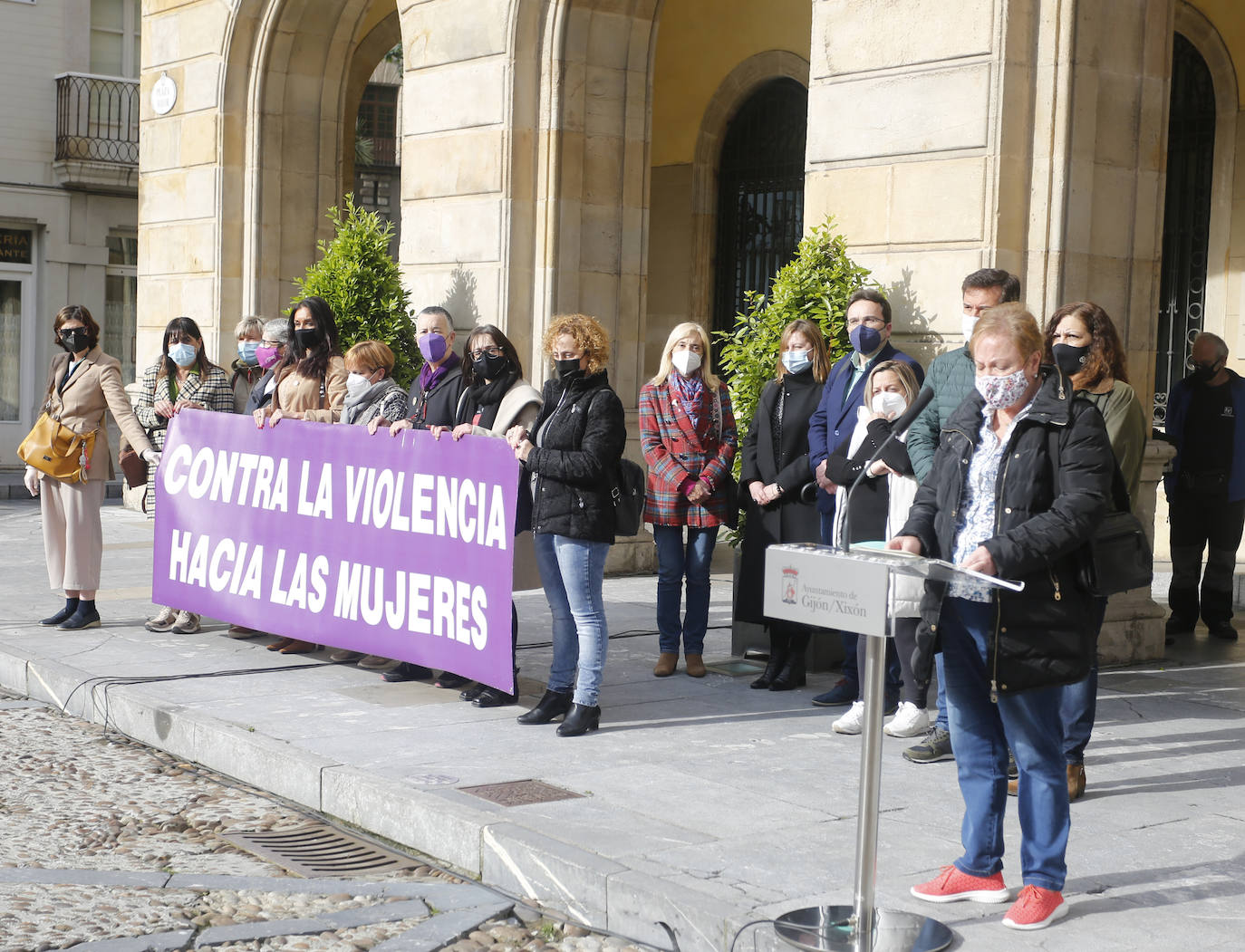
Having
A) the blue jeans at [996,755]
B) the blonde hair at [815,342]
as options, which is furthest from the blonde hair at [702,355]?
the blue jeans at [996,755]

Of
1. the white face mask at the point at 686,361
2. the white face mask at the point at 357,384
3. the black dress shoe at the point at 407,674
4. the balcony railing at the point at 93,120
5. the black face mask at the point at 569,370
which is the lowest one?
the black dress shoe at the point at 407,674

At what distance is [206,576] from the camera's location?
888cm

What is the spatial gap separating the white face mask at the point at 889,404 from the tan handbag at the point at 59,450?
4824 millimetres

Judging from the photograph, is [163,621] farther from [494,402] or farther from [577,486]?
[577,486]

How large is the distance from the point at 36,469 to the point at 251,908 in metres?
5.11

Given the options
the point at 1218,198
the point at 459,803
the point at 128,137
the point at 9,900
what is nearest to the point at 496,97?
the point at 1218,198

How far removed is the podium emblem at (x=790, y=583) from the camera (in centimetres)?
431

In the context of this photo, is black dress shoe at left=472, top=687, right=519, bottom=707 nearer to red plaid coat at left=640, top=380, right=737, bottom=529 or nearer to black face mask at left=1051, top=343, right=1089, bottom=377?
red plaid coat at left=640, top=380, right=737, bottom=529

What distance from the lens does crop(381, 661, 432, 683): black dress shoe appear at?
8.08m

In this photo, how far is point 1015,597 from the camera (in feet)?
14.9

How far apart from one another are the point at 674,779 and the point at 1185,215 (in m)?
9.46

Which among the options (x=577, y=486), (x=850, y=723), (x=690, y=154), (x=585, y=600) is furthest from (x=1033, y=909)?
(x=690, y=154)

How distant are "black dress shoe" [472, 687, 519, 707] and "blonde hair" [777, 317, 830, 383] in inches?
85.0

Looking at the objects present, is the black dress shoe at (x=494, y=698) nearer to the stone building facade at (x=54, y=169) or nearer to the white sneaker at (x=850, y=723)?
the white sneaker at (x=850, y=723)
